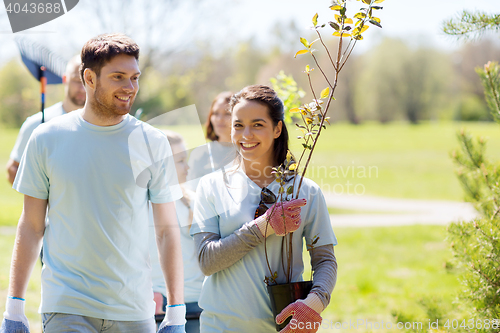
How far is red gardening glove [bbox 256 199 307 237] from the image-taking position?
1797 mm

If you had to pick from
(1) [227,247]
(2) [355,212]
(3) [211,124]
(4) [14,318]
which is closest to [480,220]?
(1) [227,247]

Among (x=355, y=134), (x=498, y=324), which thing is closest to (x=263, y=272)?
(x=498, y=324)

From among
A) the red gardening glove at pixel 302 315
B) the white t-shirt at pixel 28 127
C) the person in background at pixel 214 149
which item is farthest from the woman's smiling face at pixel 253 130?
the white t-shirt at pixel 28 127

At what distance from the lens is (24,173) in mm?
2023

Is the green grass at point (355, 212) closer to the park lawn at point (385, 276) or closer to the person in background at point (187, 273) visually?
the park lawn at point (385, 276)

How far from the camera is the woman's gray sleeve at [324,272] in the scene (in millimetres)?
1817

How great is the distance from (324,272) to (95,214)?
102 centimetres

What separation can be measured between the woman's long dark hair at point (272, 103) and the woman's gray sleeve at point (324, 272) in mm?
465

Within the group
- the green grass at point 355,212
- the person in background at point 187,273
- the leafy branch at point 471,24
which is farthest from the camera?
the green grass at point 355,212

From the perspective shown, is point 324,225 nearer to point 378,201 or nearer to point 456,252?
point 456,252

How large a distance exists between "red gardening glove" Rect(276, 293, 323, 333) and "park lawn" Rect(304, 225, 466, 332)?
4.37ft

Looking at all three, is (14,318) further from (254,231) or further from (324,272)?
(324,272)

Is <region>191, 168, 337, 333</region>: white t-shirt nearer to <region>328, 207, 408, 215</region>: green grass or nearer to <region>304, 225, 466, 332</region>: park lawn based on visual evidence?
<region>304, 225, 466, 332</region>: park lawn

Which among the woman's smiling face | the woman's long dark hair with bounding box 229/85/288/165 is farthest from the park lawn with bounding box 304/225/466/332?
the woman's smiling face
